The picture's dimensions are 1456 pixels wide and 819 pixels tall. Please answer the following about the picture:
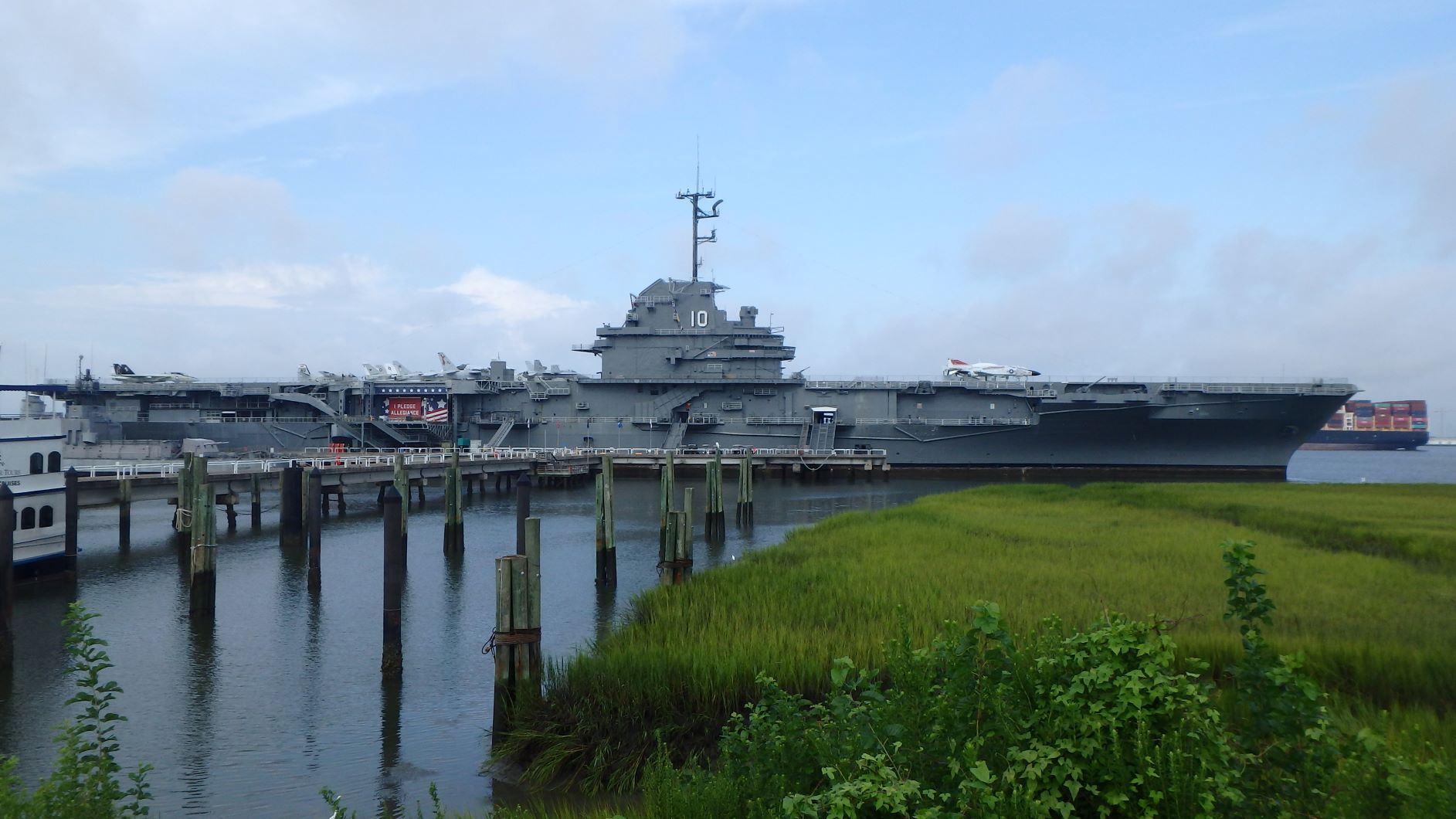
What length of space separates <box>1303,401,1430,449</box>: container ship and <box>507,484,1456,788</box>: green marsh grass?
385ft

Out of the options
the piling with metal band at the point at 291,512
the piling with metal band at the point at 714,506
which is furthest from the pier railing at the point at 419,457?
the piling with metal band at the point at 714,506

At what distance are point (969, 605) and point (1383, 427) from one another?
5315 inches

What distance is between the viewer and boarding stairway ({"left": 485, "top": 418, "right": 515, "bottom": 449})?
47.7 m

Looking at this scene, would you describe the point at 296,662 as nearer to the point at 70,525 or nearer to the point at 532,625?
the point at 532,625

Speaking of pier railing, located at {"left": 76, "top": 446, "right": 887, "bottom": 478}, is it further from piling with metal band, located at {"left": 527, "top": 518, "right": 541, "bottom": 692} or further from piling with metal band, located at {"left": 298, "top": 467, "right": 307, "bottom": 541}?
piling with metal band, located at {"left": 527, "top": 518, "right": 541, "bottom": 692}

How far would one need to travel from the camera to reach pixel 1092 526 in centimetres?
1820

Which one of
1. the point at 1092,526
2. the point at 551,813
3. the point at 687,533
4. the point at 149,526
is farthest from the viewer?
the point at 149,526

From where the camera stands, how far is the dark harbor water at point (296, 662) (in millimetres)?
9391

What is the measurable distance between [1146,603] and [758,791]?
269 inches

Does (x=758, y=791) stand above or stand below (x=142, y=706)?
above

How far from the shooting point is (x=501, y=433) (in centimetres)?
4788

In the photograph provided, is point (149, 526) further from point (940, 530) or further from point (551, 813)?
point (551, 813)

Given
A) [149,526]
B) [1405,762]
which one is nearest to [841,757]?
[1405,762]

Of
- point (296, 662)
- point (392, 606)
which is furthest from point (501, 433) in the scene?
point (392, 606)
